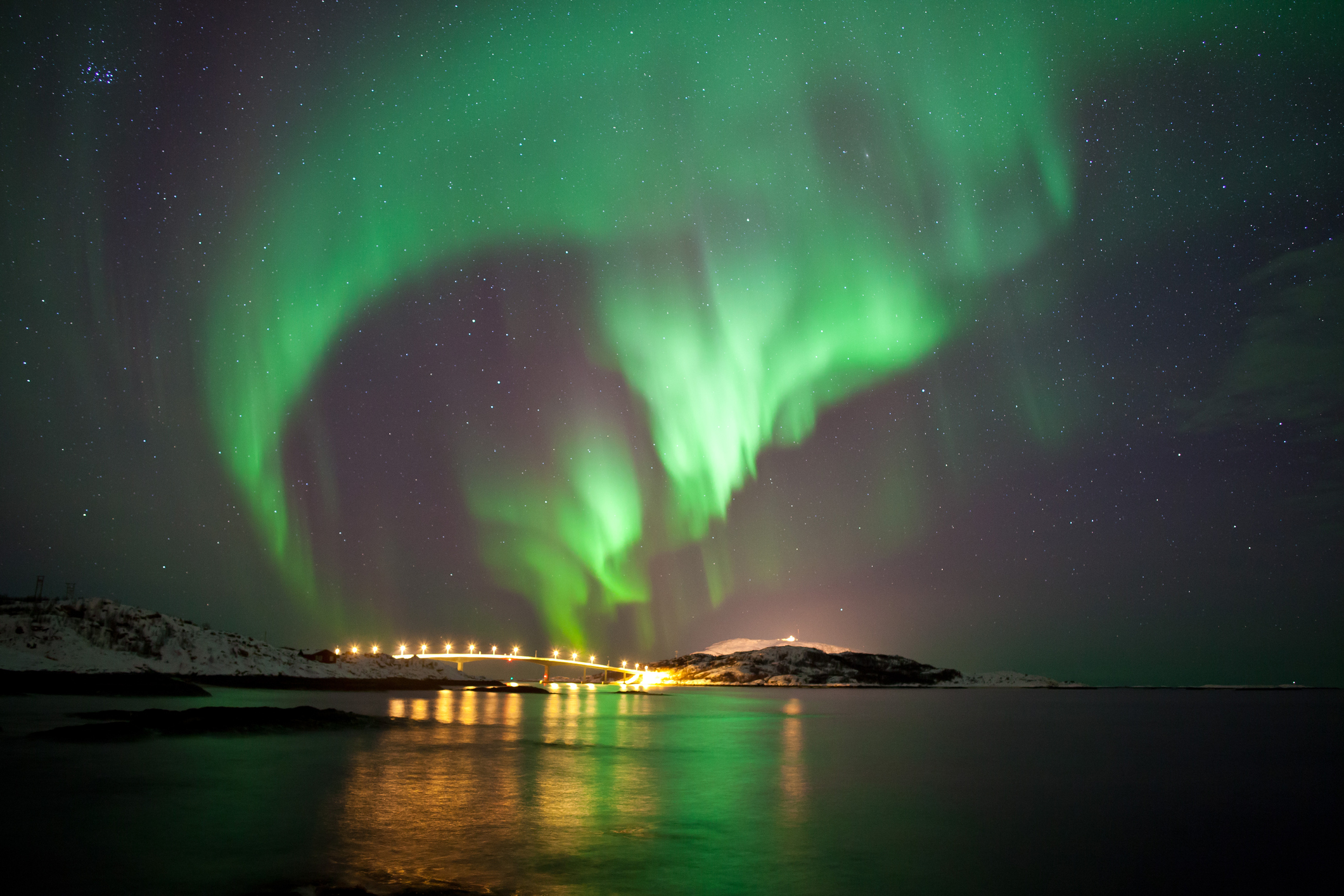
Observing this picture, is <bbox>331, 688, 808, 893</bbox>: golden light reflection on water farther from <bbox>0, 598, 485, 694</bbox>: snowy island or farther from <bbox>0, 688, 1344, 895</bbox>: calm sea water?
<bbox>0, 598, 485, 694</bbox>: snowy island

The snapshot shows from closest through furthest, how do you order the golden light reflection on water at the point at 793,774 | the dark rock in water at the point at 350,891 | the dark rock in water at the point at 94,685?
the dark rock in water at the point at 350,891 < the golden light reflection on water at the point at 793,774 < the dark rock in water at the point at 94,685

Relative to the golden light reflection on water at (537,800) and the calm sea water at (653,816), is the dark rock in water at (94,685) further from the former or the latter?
the golden light reflection on water at (537,800)

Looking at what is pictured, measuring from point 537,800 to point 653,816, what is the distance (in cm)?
385

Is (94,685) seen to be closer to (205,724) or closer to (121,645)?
(121,645)

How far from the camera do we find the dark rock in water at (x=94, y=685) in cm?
7794

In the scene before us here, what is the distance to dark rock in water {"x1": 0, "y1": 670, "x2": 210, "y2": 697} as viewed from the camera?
77.9 meters

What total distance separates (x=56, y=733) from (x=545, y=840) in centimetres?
3147

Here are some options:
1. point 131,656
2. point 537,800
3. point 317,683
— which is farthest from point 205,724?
point 317,683

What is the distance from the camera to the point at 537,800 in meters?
24.9

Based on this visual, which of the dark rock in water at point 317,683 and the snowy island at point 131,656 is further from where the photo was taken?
the dark rock in water at point 317,683

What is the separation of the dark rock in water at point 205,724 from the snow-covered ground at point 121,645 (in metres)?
62.0

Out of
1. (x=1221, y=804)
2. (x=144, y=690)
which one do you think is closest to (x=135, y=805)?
(x=1221, y=804)

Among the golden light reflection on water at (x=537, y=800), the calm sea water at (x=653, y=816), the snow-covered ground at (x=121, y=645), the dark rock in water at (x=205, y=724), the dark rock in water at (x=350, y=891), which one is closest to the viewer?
the dark rock in water at (x=350, y=891)

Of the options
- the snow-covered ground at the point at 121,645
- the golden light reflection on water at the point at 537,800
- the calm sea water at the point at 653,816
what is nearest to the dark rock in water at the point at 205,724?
the calm sea water at the point at 653,816
